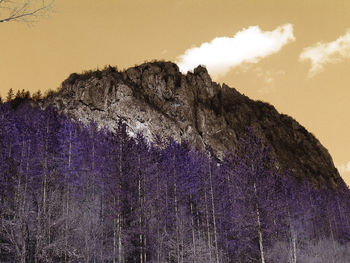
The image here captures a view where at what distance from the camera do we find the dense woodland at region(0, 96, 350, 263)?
23.9 meters

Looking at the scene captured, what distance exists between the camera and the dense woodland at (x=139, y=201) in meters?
23.9

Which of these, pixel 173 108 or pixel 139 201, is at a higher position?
pixel 173 108

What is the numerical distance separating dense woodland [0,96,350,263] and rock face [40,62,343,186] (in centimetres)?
2949

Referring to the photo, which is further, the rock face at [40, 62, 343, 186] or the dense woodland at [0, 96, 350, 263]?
the rock face at [40, 62, 343, 186]

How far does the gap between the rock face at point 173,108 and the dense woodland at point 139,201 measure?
96.8 feet

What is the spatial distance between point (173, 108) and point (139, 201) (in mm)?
54402

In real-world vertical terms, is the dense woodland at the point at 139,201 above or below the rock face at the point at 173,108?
below

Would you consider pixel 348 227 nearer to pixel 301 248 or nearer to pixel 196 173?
pixel 301 248

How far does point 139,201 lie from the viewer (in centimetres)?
2736

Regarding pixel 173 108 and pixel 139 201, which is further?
pixel 173 108

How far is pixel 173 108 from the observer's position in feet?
265

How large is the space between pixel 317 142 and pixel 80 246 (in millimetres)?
104275

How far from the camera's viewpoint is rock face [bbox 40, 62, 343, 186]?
243 ft

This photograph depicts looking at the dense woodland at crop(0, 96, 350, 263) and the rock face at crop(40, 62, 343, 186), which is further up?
the rock face at crop(40, 62, 343, 186)
